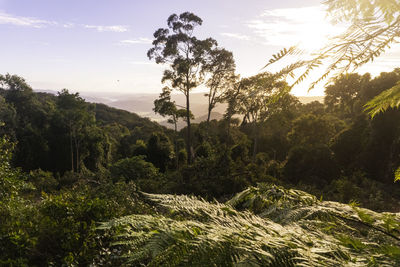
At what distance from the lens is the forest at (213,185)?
1.50 metres

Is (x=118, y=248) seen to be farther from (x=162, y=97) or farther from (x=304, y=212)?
(x=162, y=97)

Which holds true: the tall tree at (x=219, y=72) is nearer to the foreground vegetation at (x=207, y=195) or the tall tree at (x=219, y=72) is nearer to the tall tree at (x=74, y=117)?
the foreground vegetation at (x=207, y=195)

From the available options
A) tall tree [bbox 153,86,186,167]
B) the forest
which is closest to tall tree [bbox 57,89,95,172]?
the forest

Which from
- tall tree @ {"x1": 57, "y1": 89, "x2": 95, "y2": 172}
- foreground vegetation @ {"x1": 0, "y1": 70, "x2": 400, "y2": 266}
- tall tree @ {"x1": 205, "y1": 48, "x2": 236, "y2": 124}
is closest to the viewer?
foreground vegetation @ {"x1": 0, "y1": 70, "x2": 400, "y2": 266}

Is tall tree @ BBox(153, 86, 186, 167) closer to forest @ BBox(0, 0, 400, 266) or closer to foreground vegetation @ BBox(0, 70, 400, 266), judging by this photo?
forest @ BBox(0, 0, 400, 266)

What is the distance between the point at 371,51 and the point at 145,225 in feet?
6.29

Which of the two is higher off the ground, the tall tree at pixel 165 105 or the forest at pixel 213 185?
the tall tree at pixel 165 105

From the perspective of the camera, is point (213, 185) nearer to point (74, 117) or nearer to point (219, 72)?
point (219, 72)

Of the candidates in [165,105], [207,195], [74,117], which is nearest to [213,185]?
[207,195]

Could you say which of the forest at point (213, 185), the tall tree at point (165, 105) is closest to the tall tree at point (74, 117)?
the forest at point (213, 185)

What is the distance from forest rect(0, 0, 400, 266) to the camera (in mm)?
1501

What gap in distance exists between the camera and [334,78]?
5.91ft

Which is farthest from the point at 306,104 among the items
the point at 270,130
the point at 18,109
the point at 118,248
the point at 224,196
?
the point at 18,109

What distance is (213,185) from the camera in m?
10.0
